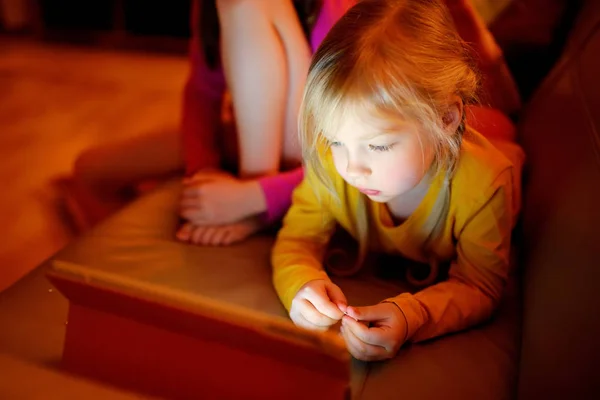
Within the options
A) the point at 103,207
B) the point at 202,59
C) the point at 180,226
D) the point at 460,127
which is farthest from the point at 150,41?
the point at 460,127

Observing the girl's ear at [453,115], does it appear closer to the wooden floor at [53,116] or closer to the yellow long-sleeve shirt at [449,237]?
the yellow long-sleeve shirt at [449,237]

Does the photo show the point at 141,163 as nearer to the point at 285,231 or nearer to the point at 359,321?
the point at 285,231

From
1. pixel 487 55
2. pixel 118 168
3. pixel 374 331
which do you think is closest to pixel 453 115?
pixel 374 331

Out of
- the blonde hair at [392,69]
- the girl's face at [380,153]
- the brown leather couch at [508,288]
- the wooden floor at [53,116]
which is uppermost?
the blonde hair at [392,69]

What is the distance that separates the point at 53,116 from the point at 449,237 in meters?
1.58

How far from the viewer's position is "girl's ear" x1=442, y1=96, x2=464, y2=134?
2.10 ft

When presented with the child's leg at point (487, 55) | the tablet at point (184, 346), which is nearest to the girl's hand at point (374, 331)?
the tablet at point (184, 346)

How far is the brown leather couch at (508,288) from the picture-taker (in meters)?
0.58

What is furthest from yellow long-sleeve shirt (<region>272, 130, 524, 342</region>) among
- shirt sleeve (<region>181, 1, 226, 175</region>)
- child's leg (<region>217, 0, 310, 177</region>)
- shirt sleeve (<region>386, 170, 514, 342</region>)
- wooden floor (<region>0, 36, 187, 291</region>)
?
wooden floor (<region>0, 36, 187, 291</region>)

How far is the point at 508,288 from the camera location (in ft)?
2.52

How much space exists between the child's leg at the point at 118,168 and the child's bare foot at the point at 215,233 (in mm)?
374

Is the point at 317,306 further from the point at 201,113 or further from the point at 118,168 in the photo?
the point at 118,168

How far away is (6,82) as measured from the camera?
7.19 ft

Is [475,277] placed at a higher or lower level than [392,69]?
lower
